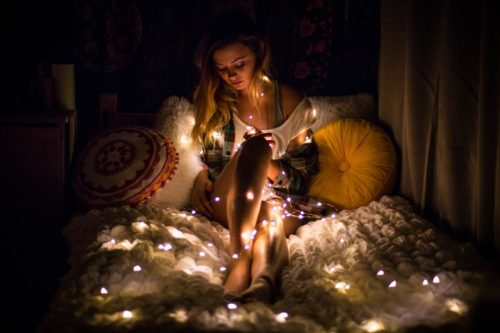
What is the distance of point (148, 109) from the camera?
282 cm

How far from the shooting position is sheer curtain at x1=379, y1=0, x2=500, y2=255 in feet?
5.51

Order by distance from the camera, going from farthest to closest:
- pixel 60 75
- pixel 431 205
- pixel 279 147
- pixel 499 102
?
pixel 60 75 < pixel 279 147 < pixel 431 205 < pixel 499 102

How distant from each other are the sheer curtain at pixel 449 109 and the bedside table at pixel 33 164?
56.7 inches

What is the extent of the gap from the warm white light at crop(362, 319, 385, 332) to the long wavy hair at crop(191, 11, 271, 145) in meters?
1.12

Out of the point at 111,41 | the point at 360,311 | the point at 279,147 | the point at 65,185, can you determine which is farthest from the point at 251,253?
the point at 111,41

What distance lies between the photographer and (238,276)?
158 centimetres

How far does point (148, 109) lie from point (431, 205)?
1.49 metres

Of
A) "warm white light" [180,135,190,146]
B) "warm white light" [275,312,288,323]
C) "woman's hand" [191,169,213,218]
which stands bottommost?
"warm white light" [275,312,288,323]

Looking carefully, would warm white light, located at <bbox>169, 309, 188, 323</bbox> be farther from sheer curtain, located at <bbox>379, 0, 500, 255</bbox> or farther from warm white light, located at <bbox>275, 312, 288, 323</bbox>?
sheer curtain, located at <bbox>379, 0, 500, 255</bbox>

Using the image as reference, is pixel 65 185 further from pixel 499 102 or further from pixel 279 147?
pixel 499 102

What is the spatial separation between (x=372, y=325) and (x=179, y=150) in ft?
4.14

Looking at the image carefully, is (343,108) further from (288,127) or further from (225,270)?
(225,270)

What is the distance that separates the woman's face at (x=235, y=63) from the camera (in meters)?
2.04

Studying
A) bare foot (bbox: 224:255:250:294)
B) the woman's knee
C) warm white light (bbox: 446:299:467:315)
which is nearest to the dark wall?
the woman's knee
